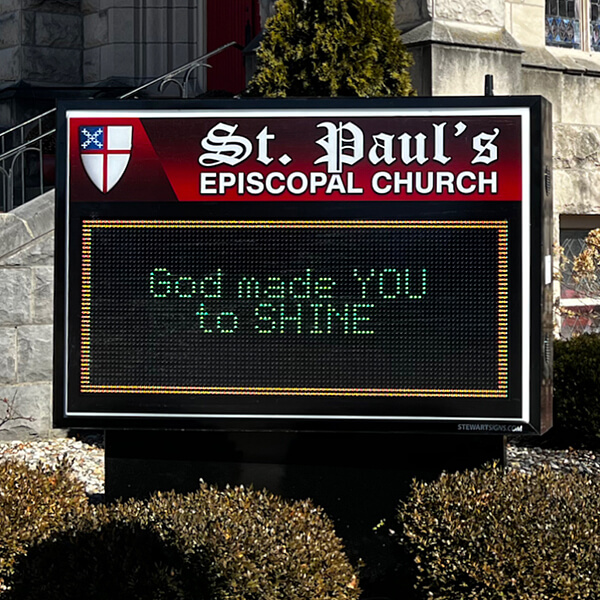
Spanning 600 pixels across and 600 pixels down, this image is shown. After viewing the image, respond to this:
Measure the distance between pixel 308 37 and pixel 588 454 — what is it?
3879mm

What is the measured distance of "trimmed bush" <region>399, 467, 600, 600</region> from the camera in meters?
4.84

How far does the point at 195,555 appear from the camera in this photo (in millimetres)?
4836

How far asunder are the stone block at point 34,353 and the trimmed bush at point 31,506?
13.1 feet

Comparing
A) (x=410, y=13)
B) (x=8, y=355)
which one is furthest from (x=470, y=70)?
(x=8, y=355)

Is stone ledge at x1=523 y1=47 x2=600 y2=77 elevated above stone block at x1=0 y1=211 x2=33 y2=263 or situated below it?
above

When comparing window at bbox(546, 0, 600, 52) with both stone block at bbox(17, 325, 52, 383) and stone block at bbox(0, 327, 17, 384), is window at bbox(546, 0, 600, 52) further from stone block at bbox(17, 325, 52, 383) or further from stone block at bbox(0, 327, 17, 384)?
stone block at bbox(0, 327, 17, 384)

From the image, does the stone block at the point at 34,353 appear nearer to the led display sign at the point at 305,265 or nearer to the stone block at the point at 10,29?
the led display sign at the point at 305,265

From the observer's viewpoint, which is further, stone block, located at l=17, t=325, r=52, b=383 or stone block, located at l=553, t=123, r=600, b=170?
stone block, located at l=553, t=123, r=600, b=170

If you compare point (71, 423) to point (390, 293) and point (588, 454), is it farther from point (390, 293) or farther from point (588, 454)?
point (588, 454)

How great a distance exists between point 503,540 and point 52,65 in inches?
499

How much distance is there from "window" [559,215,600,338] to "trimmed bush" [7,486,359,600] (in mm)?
6335

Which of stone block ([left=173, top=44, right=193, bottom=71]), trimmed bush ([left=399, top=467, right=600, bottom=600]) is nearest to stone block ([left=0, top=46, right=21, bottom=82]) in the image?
stone block ([left=173, top=44, right=193, bottom=71])

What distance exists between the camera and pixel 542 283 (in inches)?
221

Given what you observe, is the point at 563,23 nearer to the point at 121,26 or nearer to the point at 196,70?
the point at 196,70
